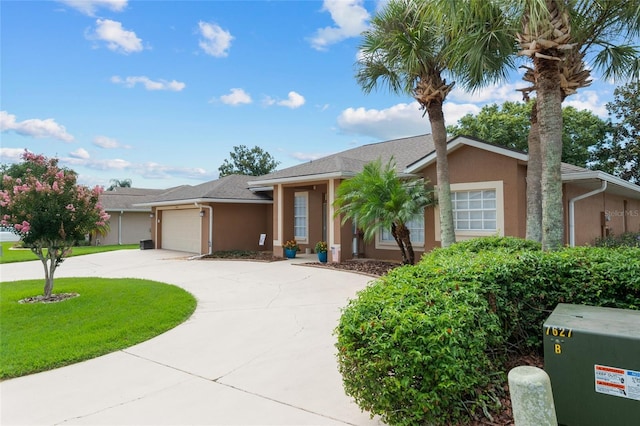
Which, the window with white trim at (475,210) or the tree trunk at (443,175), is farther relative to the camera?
the window with white trim at (475,210)

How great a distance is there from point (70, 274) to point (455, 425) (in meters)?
14.3

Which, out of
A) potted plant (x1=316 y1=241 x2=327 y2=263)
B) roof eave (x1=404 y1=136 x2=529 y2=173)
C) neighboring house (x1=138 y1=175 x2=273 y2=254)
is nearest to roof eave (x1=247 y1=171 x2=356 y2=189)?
roof eave (x1=404 y1=136 x2=529 y2=173)

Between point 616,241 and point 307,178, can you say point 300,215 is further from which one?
point 616,241

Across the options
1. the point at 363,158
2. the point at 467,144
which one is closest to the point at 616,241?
the point at 467,144

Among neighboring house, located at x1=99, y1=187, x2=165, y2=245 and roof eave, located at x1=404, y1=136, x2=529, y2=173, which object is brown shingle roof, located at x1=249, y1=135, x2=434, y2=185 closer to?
roof eave, located at x1=404, y1=136, x2=529, y2=173

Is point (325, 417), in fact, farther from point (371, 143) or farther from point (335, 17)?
point (371, 143)

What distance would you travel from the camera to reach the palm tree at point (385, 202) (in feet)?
36.0

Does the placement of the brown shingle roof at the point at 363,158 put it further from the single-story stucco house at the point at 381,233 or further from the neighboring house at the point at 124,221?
the neighboring house at the point at 124,221

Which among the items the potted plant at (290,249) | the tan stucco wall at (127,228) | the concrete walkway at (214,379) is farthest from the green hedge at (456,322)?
the tan stucco wall at (127,228)

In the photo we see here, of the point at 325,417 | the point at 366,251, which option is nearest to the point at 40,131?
the point at 366,251

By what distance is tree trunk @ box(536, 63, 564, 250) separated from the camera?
5758mm

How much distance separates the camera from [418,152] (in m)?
15.5

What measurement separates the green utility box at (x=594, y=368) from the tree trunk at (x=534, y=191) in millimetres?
5316

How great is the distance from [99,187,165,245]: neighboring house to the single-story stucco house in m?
7.08
